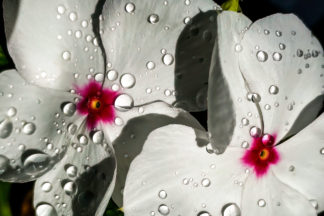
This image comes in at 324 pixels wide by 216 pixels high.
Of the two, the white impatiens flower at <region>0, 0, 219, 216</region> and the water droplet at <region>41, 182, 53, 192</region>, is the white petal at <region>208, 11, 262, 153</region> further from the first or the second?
the water droplet at <region>41, 182, 53, 192</region>

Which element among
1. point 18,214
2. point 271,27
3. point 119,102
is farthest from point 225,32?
point 18,214

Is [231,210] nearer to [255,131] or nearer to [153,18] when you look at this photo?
[255,131]

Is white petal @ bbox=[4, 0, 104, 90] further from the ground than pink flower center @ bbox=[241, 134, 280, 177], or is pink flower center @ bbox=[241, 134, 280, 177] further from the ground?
white petal @ bbox=[4, 0, 104, 90]

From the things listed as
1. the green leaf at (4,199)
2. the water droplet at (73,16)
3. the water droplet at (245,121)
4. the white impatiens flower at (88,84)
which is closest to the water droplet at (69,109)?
the white impatiens flower at (88,84)

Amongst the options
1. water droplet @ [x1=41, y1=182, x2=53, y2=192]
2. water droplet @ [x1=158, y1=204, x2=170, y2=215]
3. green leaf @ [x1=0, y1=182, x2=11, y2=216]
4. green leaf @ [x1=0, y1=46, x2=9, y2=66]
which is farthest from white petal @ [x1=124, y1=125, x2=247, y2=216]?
green leaf @ [x1=0, y1=182, x2=11, y2=216]

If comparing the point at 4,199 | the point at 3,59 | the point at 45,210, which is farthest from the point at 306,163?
the point at 4,199

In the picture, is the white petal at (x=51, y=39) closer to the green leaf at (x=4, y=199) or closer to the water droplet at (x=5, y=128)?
the water droplet at (x=5, y=128)
